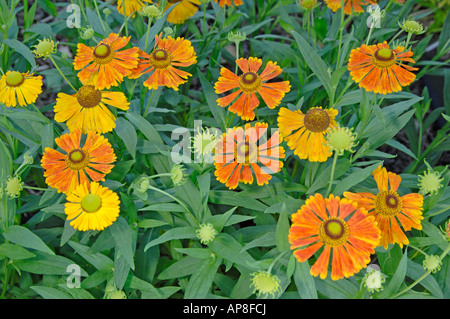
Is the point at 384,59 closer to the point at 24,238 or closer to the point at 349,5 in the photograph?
the point at 349,5

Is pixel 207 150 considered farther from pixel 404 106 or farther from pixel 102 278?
pixel 404 106

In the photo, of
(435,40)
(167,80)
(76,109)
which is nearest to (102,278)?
(76,109)

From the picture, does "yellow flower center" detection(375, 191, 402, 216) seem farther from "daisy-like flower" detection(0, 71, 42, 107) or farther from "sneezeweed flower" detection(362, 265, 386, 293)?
"daisy-like flower" detection(0, 71, 42, 107)

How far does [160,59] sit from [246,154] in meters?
0.38

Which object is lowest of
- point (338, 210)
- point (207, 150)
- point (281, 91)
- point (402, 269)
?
point (402, 269)

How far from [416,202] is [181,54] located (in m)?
0.75

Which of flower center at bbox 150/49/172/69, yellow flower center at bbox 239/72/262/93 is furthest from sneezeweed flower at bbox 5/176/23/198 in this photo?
yellow flower center at bbox 239/72/262/93

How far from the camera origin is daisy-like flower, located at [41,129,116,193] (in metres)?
1.10

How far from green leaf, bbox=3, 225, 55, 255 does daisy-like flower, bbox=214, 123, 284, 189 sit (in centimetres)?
51

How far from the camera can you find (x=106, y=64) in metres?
1.18

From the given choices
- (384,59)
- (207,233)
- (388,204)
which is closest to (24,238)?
(207,233)

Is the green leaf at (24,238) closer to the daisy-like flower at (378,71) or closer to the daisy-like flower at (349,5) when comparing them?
the daisy-like flower at (378,71)

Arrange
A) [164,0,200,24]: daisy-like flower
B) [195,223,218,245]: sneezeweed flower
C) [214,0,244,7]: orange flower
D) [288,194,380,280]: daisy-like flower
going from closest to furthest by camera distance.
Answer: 1. [288,194,380,280]: daisy-like flower
2. [195,223,218,245]: sneezeweed flower
3. [214,0,244,7]: orange flower
4. [164,0,200,24]: daisy-like flower

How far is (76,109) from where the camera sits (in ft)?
3.87
